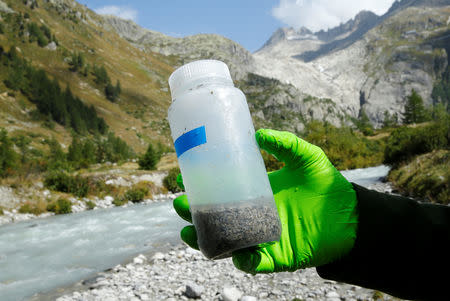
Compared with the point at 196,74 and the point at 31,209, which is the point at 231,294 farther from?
the point at 31,209

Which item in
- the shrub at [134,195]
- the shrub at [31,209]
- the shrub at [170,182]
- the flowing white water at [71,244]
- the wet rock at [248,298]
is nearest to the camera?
the wet rock at [248,298]

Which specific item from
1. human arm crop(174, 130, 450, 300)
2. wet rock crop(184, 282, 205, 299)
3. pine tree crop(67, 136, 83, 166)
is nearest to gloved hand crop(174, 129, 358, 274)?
human arm crop(174, 130, 450, 300)

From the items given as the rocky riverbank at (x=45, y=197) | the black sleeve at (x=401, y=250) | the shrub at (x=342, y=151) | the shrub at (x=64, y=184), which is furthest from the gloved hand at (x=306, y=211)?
the shrub at (x=342, y=151)

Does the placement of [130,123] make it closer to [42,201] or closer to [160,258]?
[42,201]

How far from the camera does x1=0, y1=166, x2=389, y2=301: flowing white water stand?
661cm

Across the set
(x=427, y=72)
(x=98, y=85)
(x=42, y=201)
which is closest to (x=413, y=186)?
(x=42, y=201)

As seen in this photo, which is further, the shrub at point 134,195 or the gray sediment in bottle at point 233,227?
the shrub at point 134,195

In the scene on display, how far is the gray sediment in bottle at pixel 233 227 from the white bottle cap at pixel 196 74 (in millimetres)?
801

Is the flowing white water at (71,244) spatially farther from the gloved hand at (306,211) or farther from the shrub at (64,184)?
the gloved hand at (306,211)

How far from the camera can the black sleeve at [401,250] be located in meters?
1.71

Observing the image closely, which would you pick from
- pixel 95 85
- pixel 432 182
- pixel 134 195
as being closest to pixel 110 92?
pixel 95 85

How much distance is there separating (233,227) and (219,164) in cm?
36

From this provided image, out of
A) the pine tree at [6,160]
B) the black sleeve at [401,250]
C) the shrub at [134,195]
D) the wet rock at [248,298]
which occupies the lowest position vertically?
the wet rock at [248,298]

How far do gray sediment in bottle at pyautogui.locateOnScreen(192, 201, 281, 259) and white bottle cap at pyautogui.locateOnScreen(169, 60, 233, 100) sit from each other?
80 cm
